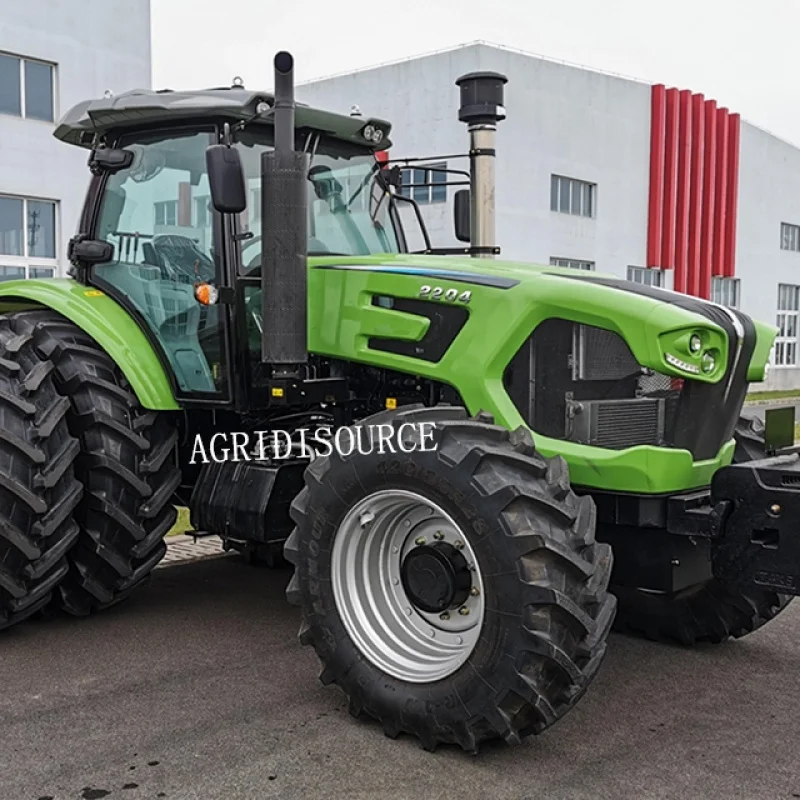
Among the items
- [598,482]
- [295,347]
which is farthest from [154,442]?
[598,482]

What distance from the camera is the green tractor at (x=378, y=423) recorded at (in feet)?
12.1

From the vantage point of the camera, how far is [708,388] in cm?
419

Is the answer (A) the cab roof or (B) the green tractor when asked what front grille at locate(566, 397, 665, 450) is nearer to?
(B) the green tractor

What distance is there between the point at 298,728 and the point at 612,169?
93.9ft

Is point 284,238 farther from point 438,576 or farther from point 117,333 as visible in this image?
point 438,576

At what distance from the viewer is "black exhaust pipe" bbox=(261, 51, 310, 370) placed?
441 centimetres

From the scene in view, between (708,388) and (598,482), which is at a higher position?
(708,388)

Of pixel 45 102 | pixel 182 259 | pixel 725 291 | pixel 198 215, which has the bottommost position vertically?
pixel 182 259

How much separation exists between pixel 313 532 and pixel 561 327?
1319 millimetres

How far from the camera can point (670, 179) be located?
106ft

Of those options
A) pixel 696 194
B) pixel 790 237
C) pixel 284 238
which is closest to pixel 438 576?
pixel 284 238

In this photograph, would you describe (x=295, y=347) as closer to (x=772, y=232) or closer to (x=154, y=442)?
(x=154, y=442)

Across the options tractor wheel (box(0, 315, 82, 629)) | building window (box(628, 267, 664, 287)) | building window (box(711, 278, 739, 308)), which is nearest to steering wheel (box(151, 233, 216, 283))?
tractor wheel (box(0, 315, 82, 629))

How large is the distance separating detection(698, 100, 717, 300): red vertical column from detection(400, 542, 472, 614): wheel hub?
102 feet
